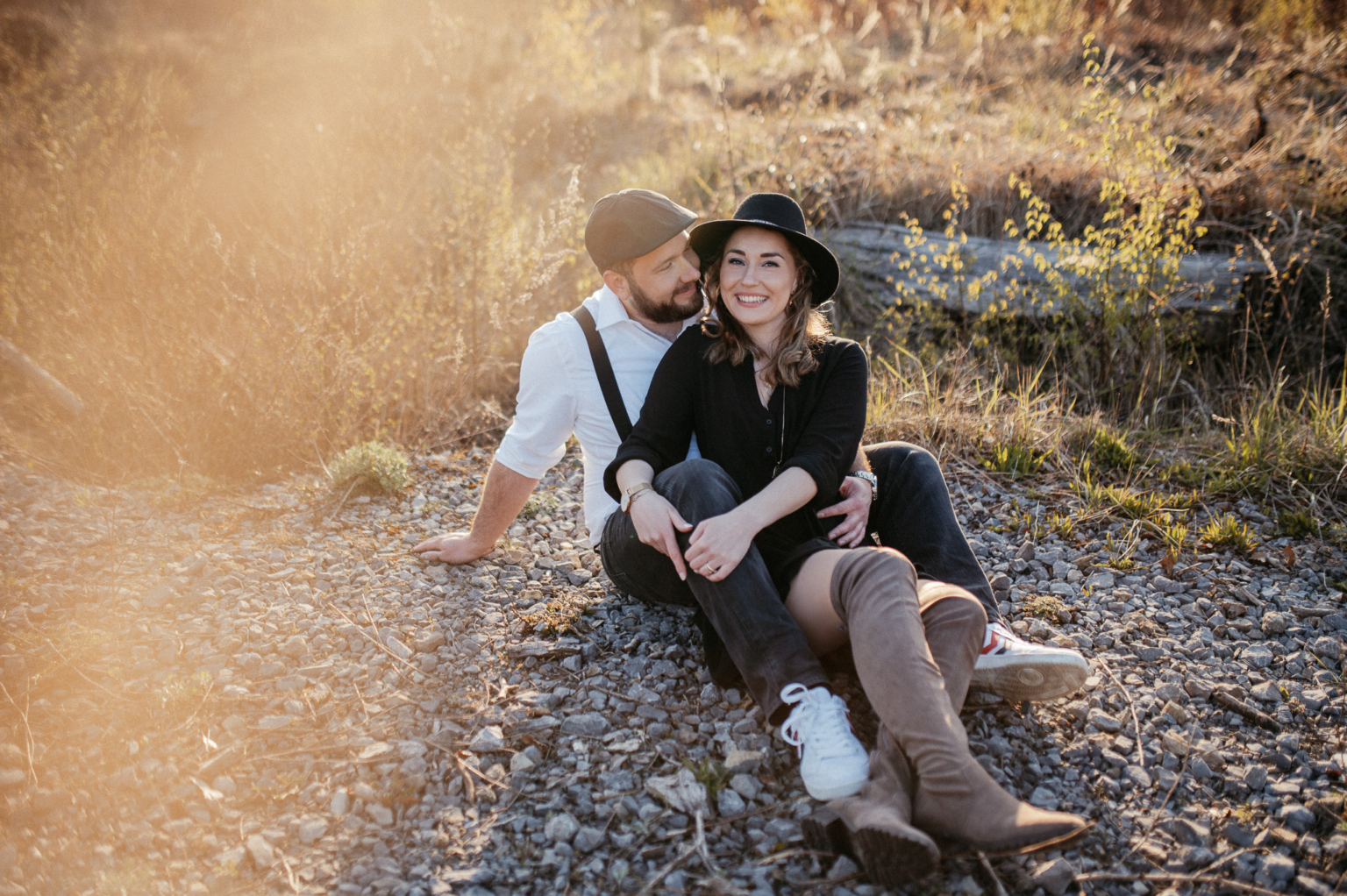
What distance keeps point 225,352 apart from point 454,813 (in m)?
3.39

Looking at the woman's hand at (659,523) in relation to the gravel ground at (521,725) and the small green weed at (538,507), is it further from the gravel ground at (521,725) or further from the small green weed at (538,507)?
the small green weed at (538,507)

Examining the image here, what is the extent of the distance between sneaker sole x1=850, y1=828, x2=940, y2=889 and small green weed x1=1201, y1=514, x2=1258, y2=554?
2493mm

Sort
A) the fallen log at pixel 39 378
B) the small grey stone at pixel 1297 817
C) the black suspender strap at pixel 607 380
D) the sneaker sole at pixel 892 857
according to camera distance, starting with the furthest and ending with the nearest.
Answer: the fallen log at pixel 39 378 < the black suspender strap at pixel 607 380 < the small grey stone at pixel 1297 817 < the sneaker sole at pixel 892 857

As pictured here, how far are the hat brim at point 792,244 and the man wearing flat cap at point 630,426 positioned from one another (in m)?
0.11

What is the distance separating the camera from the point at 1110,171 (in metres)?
5.67

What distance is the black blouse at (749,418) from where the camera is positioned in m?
2.45

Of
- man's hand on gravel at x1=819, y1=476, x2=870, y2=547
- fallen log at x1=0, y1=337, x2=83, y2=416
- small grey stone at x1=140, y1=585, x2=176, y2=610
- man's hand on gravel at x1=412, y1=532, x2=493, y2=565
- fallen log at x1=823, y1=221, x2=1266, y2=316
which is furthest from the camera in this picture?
fallen log at x1=823, y1=221, x2=1266, y2=316

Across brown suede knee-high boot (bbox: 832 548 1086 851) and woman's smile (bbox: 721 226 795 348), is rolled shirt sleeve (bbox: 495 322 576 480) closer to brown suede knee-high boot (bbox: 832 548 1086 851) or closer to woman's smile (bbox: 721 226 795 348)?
woman's smile (bbox: 721 226 795 348)

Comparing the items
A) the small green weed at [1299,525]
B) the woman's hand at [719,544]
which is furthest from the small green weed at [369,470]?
the small green weed at [1299,525]

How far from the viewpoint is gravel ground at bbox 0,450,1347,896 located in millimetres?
1885

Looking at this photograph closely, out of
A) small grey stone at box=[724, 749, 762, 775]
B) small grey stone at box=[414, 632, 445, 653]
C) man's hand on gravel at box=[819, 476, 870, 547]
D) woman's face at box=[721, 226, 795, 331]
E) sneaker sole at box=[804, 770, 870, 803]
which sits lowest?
small grey stone at box=[414, 632, 445, 653]

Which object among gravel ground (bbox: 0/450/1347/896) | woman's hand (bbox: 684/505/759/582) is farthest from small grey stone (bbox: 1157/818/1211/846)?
woman's hand (bbox: 684/505/759/582)

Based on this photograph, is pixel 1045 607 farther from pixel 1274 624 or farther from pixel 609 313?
pixel 609 313

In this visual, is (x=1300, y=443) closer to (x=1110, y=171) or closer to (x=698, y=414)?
(x=1110, y=171)
